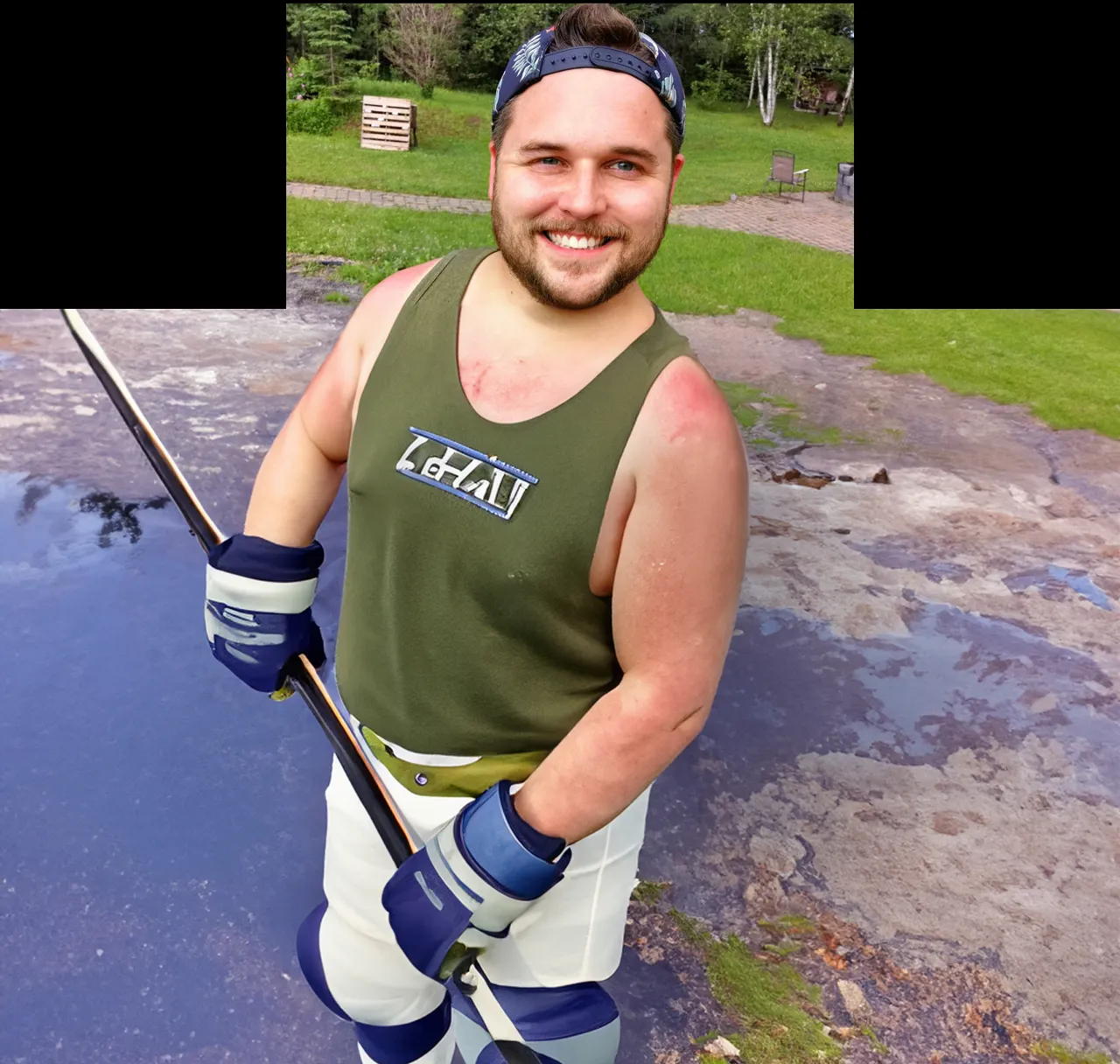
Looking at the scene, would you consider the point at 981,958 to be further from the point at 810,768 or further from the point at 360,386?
the point at 360,386

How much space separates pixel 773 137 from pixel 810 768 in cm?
1758

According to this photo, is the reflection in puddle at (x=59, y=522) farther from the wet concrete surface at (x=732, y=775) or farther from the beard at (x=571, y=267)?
the beard at (x=571, y=267)

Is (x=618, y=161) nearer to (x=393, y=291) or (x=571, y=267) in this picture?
(x=571, y=267)

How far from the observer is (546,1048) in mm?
1818

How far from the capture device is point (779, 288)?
30.5 ft

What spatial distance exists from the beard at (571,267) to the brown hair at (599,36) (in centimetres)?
12

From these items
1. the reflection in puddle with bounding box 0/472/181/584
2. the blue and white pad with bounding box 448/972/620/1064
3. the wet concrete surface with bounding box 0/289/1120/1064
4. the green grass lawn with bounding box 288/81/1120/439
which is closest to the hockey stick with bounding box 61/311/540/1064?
the blue and white pad with bounding box 448/972/620/1064

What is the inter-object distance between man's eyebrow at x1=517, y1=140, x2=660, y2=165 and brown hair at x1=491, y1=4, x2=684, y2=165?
53 mm

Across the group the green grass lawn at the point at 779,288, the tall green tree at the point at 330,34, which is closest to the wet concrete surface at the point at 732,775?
the green grass lawn at the point at 779,288

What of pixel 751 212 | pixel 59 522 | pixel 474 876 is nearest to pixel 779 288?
pixel 751 212

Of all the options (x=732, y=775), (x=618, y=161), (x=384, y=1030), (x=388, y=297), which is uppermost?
(x=618, y=161)

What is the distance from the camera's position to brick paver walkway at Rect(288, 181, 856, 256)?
11.5 metres

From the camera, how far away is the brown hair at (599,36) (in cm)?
155

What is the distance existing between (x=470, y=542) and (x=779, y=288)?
823 centimetres
